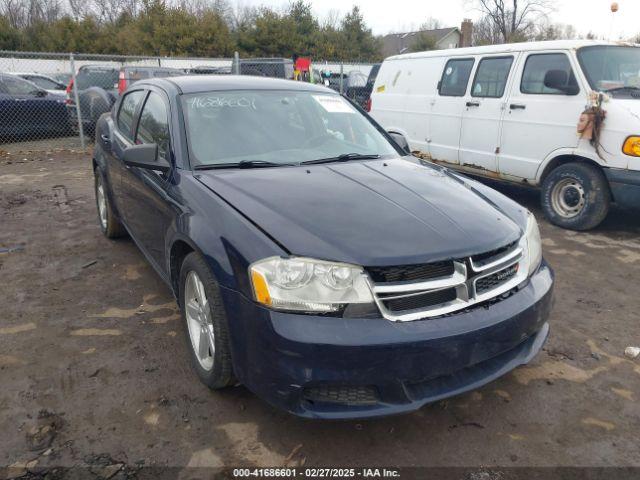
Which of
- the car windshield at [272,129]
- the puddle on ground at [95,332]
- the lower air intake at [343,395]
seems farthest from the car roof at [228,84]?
the lower air intake at [343,395]

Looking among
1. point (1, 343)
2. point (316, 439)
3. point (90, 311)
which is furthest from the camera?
point (90, 311)

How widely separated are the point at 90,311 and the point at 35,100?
964 centimetres

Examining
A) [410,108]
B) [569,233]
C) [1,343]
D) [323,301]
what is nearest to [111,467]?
[323,301]

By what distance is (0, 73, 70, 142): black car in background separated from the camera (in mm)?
11023

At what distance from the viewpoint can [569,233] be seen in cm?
559

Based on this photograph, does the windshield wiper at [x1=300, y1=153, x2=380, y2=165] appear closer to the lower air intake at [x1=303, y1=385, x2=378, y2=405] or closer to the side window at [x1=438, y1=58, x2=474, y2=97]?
the lower air intake at [x1=303, y1=385, x2=378, y2=405]

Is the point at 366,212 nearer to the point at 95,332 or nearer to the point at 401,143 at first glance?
the point at 401,143

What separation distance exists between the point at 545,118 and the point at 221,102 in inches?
156

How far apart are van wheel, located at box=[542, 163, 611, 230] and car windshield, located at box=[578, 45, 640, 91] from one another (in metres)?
0.87

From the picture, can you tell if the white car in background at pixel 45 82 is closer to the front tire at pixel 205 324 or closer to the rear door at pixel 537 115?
the rear door at pixel 537 115

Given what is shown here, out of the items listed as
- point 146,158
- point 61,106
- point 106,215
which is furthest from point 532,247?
point 61,106

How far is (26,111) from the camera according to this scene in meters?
11.2

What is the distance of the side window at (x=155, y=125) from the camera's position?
10.8ft

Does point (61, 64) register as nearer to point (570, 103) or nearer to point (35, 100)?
point (35, 100)
